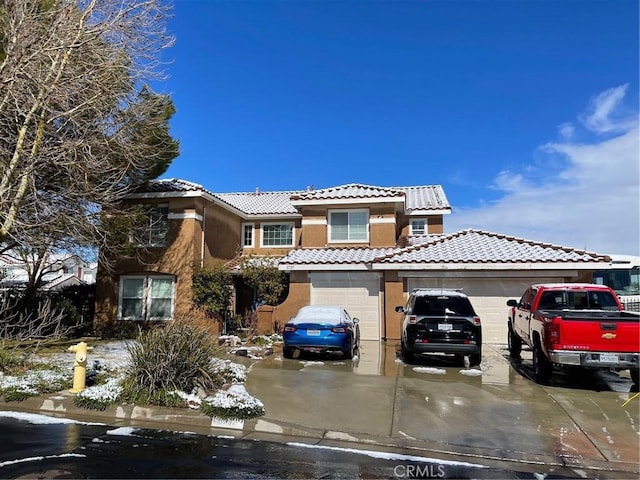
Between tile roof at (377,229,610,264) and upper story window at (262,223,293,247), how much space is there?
8374 millimetres

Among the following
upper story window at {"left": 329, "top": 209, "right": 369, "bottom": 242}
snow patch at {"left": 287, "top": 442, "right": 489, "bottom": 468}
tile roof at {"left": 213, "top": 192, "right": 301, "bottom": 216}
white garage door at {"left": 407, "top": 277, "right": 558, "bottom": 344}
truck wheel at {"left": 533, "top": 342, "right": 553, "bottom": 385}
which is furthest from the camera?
tile roof at {"left": 213, "top": 192, "right": 301, "bottom": 216}

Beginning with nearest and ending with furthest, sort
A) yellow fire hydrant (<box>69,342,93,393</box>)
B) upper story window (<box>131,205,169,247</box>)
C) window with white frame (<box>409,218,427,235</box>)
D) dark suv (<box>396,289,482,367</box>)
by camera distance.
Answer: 1. yellow fire hydrant (<box>69,342,93,393</box>)
2. dark suv (<box>396,289,482,367</box>)
3. upper story window (<box>131,205,169,247</box>)
4. window with white frame (<box>409,218,427,235</box>)

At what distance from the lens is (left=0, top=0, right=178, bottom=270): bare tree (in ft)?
38.4

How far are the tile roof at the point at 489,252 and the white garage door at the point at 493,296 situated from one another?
805mm

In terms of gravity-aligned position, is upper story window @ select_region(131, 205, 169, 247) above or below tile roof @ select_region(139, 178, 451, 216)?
below

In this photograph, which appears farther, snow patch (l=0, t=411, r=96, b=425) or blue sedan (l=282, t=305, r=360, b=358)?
blue sedan (l=282, t=305, r=360, b=358)

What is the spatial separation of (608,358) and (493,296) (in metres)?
8.19

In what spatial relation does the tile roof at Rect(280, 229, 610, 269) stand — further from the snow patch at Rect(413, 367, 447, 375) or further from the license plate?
the license plate

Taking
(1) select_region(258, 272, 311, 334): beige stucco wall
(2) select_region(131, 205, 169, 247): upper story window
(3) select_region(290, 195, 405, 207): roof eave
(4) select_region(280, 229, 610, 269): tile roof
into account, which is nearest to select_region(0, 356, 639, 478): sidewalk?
(1) select_region(258, 272, 311, 334): beige stucco wall

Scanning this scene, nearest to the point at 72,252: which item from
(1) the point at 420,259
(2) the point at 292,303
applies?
(2) the point at 292,303

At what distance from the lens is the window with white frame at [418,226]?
25906mm

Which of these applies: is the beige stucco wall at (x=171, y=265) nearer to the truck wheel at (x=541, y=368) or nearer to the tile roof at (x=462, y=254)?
the tile roof at (x=462, y=254)

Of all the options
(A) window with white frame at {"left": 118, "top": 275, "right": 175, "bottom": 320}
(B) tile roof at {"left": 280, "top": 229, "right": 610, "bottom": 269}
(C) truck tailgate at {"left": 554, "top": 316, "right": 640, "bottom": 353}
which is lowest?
(C) truck tailgate at {"left": 554, "top": 316, "right": 640, "bottom": 353}

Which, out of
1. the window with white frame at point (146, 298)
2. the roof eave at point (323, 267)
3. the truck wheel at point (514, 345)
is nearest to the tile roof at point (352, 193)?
the roof eave at point (323, 267)
